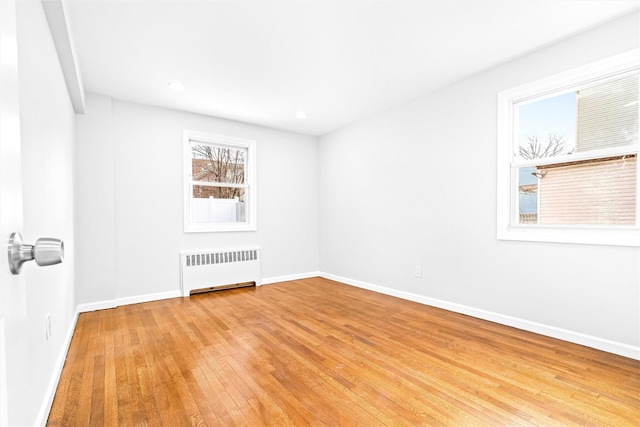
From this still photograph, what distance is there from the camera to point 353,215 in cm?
498

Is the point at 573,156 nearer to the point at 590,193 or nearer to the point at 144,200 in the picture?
the point at 590,193

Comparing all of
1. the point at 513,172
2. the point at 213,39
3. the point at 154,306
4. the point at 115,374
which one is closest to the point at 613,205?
the point at 513,172

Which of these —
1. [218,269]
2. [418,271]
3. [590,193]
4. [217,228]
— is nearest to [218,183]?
[217,228]

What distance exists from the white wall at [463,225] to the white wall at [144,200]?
115cm

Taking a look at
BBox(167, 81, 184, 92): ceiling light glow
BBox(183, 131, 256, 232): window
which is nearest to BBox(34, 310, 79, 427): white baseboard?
BBox(183, 131, 256, 232): window

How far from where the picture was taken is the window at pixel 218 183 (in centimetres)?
450

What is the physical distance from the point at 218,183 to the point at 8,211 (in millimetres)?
4296

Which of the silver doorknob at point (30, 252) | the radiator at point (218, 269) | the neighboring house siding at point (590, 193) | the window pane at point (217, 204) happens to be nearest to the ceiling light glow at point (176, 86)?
the window pane at point (217, 204)

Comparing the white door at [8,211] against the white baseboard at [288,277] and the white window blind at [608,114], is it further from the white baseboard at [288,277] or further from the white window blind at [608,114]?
the white baseboard at [288,277]

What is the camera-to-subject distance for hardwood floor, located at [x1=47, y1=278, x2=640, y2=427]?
173 cm

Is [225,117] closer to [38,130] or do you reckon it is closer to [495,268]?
[38,130]

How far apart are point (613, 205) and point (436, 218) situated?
1.55 m

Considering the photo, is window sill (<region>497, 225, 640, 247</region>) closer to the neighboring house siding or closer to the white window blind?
the neighboring house siding

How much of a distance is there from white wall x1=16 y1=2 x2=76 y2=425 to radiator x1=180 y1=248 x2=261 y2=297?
1.72 metres
